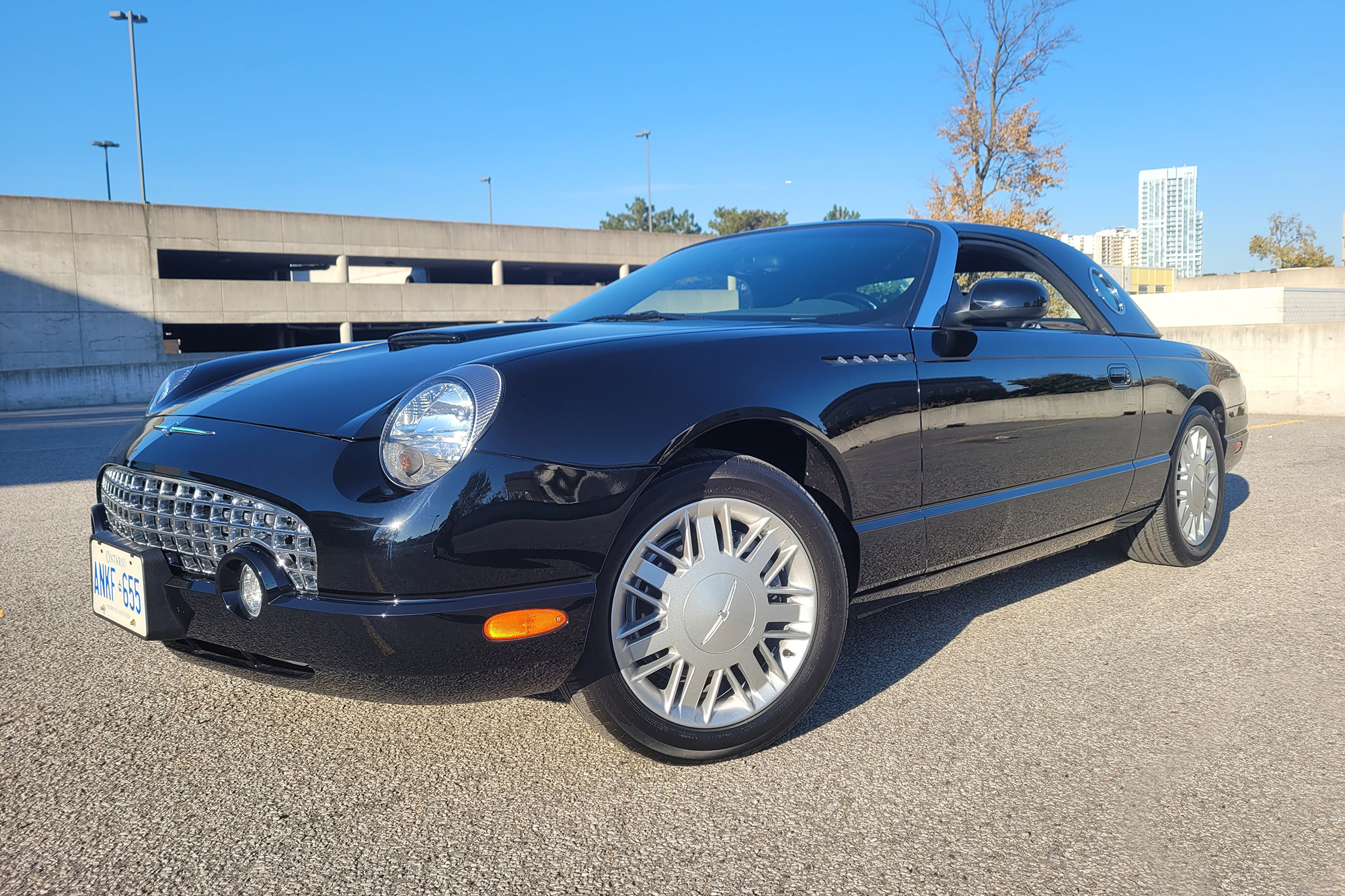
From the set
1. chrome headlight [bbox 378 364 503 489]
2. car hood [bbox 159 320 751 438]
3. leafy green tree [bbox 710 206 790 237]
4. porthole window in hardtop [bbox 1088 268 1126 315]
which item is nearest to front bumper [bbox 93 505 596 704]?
chrome headlight [bbox 378 364 503 489]

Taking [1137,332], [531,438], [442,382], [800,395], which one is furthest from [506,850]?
[1137,332]

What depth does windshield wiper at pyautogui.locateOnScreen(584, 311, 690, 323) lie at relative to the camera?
3.08 metres

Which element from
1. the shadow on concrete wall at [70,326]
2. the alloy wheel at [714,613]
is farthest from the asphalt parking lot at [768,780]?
Answer: the shadow on concrete wall at [70,326]

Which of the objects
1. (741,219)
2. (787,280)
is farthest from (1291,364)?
(741,219)

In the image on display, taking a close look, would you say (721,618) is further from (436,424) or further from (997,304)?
(997,304)

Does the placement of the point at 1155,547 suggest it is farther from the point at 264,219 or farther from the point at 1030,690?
the point at 264,219

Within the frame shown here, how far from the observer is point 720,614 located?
226 centimetres

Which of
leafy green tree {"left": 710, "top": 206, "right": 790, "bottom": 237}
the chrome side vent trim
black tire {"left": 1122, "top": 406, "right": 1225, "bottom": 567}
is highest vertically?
leafy green tree {"left": 710, "top": 206, "right": 790, "bottom": 237}

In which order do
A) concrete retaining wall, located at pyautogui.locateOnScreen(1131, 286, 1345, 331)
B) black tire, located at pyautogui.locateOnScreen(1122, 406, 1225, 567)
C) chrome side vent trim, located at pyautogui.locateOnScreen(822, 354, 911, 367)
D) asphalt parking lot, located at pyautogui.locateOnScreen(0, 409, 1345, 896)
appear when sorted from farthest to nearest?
concrete retaining wall, located at pyautogui.locateOnScreen(1131, 286, 1345, 331) → black tire, located at pyautogui.locateOnScreen(1122, 406, 1225, 567) → chrome side vent trim, located at pyautogui.locateOnScreen(822, 354, 911, 367) → asphalt parking lot, located at pyautogui.locateOnScreen(0, 409, 1345, 896)

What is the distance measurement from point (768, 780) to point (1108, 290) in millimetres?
2763

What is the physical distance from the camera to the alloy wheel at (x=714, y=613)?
7.13ft

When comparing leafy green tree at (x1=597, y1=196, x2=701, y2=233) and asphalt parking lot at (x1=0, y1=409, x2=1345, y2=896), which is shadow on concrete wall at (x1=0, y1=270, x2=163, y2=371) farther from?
leafy green tree at (x1=597, y1=196, x2=701, y2=233)

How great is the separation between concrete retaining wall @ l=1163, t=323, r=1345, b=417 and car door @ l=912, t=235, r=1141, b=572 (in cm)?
891

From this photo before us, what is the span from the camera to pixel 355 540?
75.2 inches
